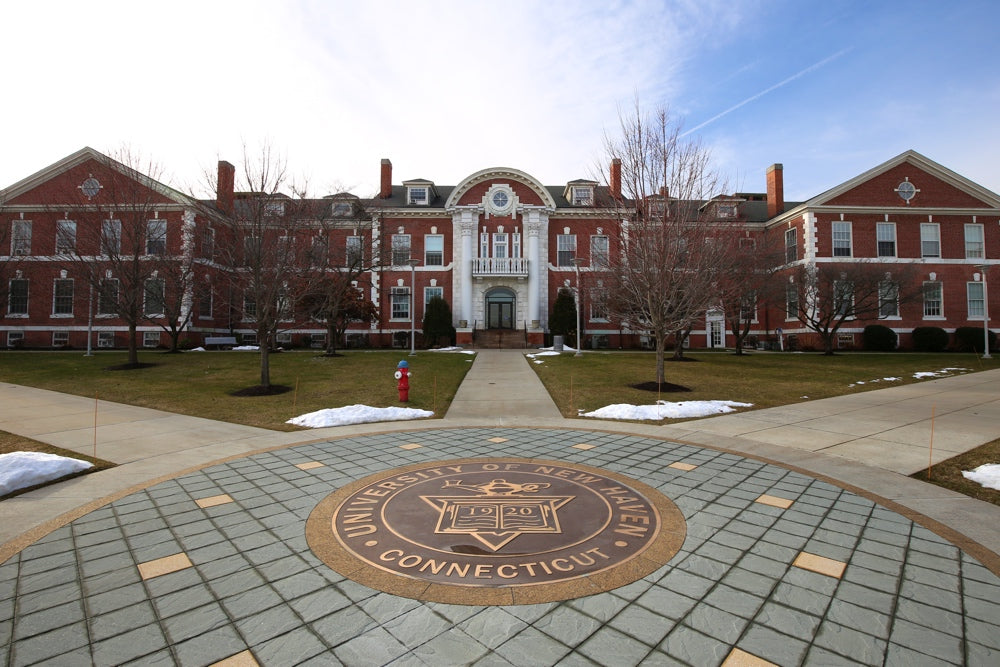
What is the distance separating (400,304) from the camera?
35.9m

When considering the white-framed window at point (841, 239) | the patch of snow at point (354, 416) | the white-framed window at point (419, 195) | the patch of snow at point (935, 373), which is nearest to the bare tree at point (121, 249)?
the patch of snow at point (354, 416)

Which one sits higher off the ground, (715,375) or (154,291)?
(154,291)

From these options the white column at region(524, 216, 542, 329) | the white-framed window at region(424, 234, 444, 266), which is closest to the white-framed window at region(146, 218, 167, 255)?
the white-framed window at region(424, 234, 444, 266)

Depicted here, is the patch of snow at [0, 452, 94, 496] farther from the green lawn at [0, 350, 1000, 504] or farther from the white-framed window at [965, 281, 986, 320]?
the white-framed window at [965, 281, 986, 320]

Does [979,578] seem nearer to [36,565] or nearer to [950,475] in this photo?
[950,475]

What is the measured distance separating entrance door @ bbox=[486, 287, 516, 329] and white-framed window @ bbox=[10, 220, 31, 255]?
28407 mm

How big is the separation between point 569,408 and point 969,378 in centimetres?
1595

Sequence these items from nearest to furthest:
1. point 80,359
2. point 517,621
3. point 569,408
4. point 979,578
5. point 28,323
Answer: point 517,621 → point 979,578 → point 569,408 → point 80,359 → point 28,323

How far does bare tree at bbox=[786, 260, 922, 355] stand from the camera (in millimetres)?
26531

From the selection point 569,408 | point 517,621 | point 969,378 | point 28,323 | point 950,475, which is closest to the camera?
point 517,621

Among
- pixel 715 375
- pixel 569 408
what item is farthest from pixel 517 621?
pixel 715 375

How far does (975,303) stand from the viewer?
32969 mm

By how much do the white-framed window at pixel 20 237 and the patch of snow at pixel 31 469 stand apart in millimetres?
32078

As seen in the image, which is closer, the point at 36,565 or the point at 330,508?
the point at 36,565
